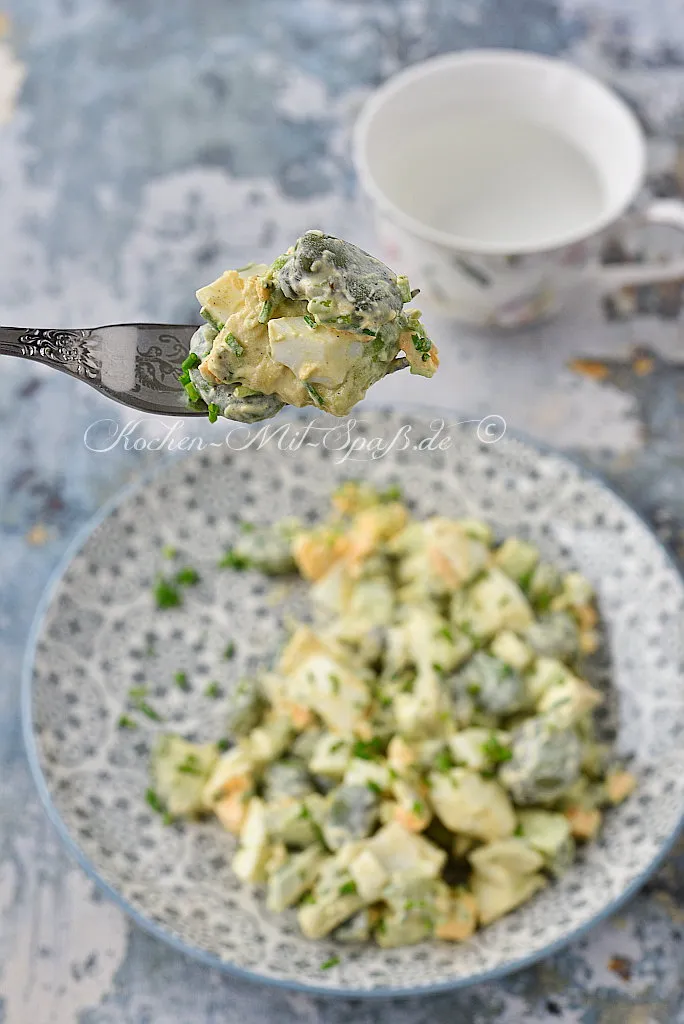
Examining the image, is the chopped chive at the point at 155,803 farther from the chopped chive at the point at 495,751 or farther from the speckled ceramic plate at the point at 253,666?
the chopped chive at the point at 495,751

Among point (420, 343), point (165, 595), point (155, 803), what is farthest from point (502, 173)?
point (155, 803)

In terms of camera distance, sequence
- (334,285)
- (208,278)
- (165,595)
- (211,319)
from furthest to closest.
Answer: (208,278)
(165,595)
(211,319)
(334,285)

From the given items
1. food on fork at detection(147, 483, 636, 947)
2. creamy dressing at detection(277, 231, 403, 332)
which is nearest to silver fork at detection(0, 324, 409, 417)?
creamy dressing at detection(277, 231, 403, 332)

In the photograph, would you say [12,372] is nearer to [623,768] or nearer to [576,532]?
[576,532]

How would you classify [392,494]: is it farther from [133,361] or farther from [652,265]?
[133,361]

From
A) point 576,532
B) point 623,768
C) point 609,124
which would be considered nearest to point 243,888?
point 623,768

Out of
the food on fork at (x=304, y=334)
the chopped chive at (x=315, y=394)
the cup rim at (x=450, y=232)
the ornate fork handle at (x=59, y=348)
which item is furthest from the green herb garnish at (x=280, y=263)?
the cup rim at (x=450, y=232)

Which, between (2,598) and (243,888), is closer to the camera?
(243,888)
